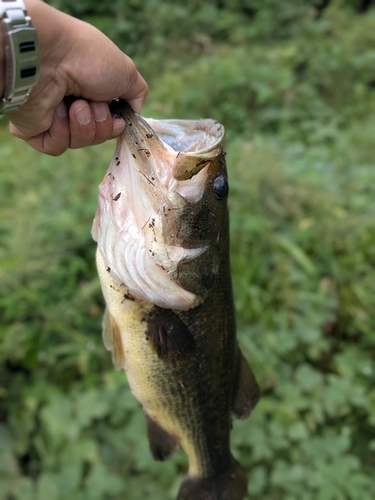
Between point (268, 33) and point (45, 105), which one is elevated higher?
point (45, 105)

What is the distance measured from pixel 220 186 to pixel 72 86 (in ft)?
1.54

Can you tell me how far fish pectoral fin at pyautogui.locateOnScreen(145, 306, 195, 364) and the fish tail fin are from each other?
1.95 feet

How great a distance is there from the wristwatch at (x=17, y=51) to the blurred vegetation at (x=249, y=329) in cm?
188

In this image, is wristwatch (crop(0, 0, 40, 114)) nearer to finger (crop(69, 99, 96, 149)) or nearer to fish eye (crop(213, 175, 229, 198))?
finger (crop(69, 99, 96, 149))

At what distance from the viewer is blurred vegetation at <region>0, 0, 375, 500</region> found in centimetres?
235

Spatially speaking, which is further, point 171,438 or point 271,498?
point 271,498

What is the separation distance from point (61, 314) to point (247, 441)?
138 centimetres

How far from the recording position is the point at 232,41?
7.27 meters

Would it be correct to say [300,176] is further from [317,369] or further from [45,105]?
[45,105]

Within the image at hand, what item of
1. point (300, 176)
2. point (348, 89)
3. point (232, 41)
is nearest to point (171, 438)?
point (300, 176)

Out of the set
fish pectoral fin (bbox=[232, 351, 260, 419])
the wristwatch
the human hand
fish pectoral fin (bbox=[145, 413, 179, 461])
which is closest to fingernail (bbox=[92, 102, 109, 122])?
the human hand

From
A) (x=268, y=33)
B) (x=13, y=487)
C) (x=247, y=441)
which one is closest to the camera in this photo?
(x=13, y=487)

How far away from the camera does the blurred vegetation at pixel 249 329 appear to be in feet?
7.70

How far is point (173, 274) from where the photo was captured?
1302 millimetres
